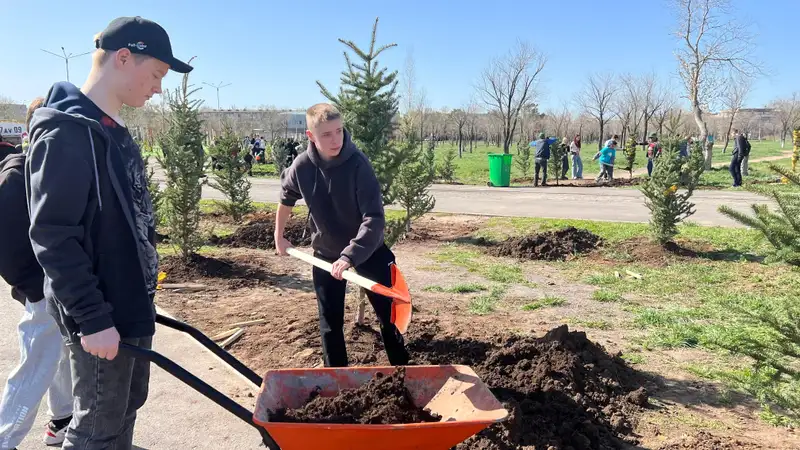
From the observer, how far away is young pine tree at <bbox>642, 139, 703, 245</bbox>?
28.4 ft

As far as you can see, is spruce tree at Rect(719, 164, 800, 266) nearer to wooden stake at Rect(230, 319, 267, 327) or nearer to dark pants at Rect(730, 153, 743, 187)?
wooden stake at Rect(230, 319, 267, 327)

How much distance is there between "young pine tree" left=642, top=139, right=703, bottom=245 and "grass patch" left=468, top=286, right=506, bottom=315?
337 centimetres

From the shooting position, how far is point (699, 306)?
6.23 metres

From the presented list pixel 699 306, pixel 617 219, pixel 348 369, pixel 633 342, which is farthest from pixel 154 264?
pixel 617 219

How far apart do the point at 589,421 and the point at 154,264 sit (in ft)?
8.57

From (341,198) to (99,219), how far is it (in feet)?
5.19

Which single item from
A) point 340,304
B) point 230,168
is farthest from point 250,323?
point 230,168

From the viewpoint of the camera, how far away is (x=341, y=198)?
11.5ft

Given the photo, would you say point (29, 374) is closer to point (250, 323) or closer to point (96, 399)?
point (96, 399)

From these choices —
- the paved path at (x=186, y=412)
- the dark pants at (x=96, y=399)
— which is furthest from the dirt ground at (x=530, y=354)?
the dark pants at (x=96, y=399)

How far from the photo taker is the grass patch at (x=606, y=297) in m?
6.53

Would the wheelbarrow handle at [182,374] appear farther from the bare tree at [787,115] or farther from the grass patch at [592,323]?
the bare tree at [787,115]

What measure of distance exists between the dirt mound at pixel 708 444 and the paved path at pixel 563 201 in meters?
9.52

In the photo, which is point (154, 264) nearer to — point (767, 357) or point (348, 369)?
point (348, 369)
